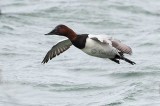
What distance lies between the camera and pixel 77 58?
16.9 meters

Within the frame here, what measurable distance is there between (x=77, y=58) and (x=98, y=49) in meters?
5.28

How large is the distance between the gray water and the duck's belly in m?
1.18

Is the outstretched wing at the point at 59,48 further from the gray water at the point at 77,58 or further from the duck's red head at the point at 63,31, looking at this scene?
the gray water at the point at 77,58

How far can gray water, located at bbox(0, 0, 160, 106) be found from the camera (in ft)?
43.5

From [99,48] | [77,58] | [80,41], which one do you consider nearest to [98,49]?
[99,48]

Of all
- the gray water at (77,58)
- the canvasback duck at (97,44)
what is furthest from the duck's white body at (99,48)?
the gray water at (77,58)

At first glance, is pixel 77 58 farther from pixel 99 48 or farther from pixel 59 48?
pixel 99 48

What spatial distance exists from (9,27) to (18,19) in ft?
2.99

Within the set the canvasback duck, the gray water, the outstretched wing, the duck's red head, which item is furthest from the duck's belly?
the gray water

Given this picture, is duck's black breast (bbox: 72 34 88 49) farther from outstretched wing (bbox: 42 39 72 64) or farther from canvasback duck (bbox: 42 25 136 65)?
outstretched wing (bbox: 42 39 72 64)

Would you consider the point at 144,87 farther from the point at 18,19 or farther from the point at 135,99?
the point at 18,19

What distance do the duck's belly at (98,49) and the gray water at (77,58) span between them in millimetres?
1185

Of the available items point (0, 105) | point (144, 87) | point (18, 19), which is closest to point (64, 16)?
point (18, 19)

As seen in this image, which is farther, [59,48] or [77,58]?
[77,58]
